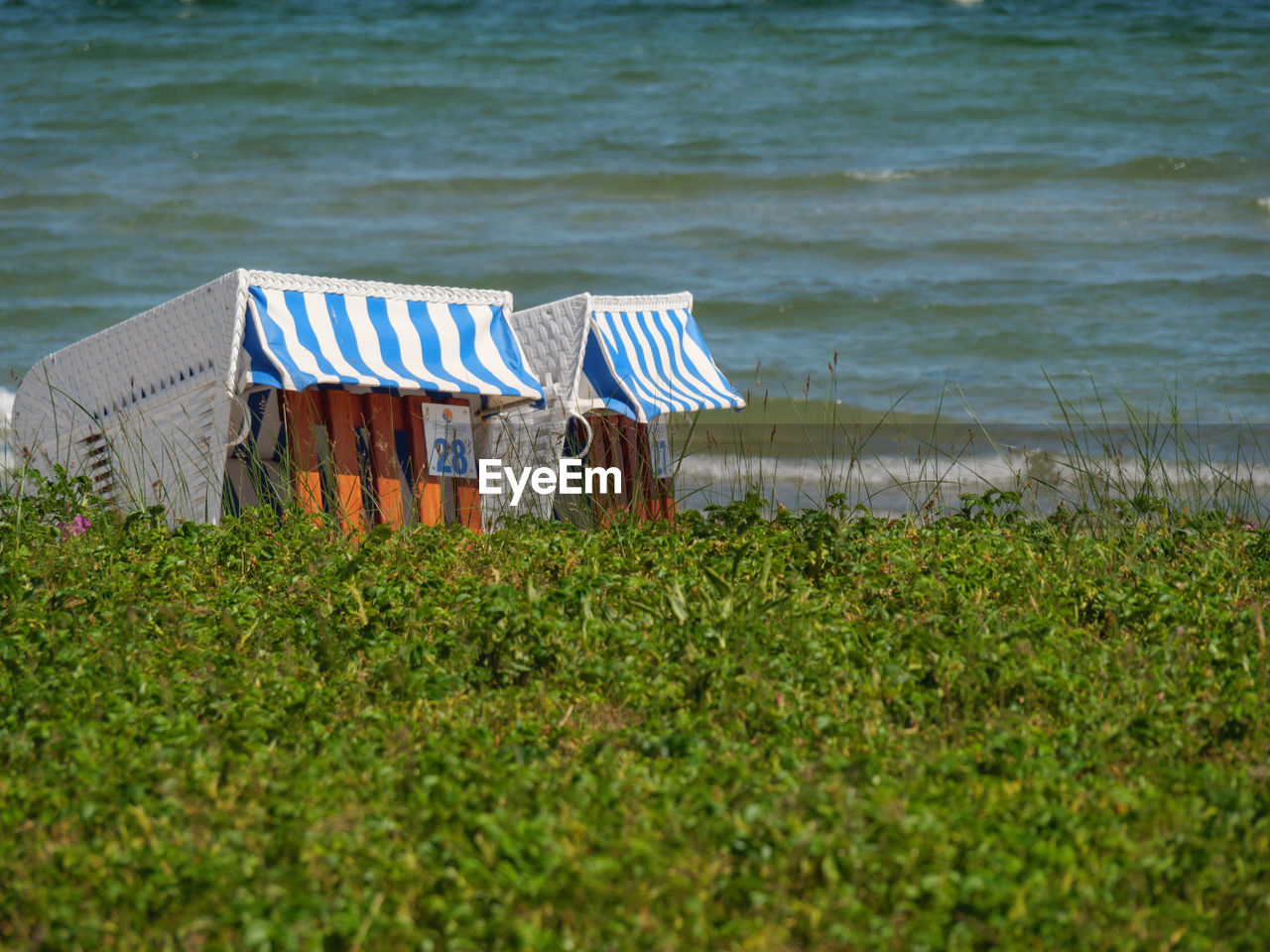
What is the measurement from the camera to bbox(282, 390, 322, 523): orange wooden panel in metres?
4.88

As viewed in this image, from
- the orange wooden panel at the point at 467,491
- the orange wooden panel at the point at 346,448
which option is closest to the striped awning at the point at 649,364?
the orange wooden panel at the point at 467,491

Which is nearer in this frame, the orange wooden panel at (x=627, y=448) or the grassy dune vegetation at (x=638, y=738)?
the grassy dune vegetation at (x=638, y=738)

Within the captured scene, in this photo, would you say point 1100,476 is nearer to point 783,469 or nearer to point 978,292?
point 783,469

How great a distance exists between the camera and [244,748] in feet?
8.71

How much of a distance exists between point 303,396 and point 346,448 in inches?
11.1

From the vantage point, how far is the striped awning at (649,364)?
18.4 feet

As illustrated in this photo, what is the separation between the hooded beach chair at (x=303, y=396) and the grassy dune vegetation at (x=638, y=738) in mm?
630

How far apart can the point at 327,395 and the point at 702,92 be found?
1571 centimetres

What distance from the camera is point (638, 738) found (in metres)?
2.68

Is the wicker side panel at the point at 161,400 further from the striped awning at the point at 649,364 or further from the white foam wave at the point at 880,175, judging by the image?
the white foam wave at the point at 880,175

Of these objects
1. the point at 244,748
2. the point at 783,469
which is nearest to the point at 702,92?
the point at 783,469

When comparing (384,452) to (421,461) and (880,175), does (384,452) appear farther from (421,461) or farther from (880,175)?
(880,175)

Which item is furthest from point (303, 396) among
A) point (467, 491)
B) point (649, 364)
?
point (649, 364)

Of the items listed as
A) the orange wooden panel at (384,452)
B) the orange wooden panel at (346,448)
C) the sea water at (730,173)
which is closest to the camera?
the orange wooden panel at (346,448)
